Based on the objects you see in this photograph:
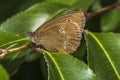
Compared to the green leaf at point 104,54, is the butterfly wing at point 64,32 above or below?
above

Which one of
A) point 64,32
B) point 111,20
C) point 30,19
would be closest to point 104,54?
point 64,32

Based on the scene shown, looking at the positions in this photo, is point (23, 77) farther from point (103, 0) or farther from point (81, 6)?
point (103, 0)

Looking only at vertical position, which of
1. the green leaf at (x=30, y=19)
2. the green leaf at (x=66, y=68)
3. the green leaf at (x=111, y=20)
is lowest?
the green leaf at (x=66, y=68)

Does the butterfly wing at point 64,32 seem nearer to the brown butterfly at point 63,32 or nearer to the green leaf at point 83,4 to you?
the brown butterfly at point 63,32

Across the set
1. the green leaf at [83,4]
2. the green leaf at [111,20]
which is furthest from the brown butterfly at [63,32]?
the green leaf at [111,20]

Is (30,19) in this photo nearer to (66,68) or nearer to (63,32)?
(63,32)

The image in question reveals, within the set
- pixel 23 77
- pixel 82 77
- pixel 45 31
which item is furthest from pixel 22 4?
pixel 82 77

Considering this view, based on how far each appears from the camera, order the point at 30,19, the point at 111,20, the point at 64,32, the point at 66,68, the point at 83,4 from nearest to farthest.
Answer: the point at 66,68
the point at 64,32
the point at 30,19
the point at 83,4
the point at 111,20
